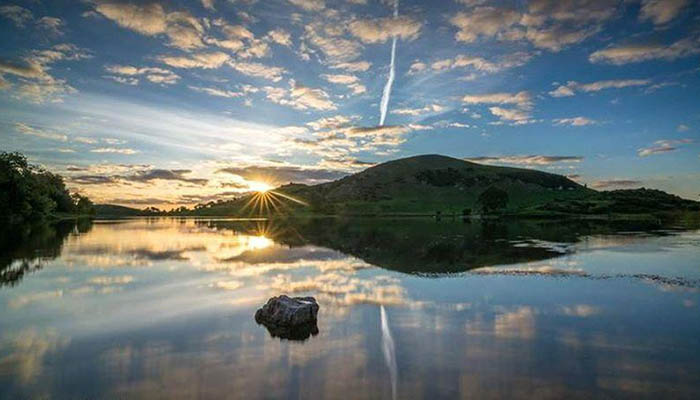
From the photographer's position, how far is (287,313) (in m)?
19.8

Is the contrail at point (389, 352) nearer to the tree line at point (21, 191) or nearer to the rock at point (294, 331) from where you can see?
the rock at point (294, 331)

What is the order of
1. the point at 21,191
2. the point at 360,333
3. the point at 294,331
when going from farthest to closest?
the point at 21,191
the point at 294,331
the point at 360,333

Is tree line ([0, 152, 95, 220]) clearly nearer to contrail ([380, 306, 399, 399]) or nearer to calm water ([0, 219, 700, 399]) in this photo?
calm water ([0, 219, 700, 399])

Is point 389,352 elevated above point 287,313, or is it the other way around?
point 287,313

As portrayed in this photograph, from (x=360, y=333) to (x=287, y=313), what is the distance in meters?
3.81

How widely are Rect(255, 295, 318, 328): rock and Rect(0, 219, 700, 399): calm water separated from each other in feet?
2.69

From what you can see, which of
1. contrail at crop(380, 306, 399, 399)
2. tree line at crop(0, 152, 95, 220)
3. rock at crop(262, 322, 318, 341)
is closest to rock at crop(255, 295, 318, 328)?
rock at crop(262, 322, 318, 341)

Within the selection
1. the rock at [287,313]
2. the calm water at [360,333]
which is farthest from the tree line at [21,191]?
the rock at [287,313]

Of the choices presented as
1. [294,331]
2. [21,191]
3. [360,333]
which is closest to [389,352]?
[360,333]

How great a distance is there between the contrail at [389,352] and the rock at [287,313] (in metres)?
3.61

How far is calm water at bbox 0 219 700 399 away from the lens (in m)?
13.0

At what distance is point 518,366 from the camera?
14570mm

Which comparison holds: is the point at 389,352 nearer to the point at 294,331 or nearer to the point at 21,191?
the point at 294,331

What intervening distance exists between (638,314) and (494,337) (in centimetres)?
1006
